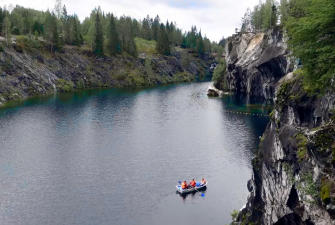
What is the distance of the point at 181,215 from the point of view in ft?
177

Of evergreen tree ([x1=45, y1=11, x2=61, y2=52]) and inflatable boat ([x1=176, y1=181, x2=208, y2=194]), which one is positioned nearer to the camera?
inflatable boat ([x1=176, y1=181, x2=208, y2=194])

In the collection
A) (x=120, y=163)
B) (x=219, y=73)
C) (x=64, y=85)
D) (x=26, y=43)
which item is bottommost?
(x=120, y=163)

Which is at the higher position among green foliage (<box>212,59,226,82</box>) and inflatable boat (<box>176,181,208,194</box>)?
green foliage (<box>212,59,226,82</box>)

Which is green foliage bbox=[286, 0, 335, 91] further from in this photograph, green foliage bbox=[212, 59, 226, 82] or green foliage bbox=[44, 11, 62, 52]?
green foliage bbox=[44, 11, 62, 52]

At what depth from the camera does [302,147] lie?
102 ft

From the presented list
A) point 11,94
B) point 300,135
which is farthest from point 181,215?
point 11,94

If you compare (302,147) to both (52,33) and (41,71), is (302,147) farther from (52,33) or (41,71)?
(52,33)

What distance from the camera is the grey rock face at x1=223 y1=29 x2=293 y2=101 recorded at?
416 ft

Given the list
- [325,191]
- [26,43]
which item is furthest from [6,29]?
[325,191]

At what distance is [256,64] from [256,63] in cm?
89

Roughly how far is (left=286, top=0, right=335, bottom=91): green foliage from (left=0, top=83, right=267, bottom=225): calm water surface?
26.5 metres

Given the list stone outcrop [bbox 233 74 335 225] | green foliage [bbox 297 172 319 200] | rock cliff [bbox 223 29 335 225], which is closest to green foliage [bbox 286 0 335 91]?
rock cliff [bbox 223 29 335 225]

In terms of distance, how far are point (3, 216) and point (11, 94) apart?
101 metres

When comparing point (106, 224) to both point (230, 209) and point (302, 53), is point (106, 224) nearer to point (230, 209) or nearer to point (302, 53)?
point (230, 209)
